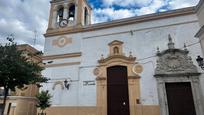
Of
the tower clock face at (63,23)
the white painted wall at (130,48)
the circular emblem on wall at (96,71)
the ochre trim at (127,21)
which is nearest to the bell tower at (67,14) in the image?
the tower clock face at (63,23)

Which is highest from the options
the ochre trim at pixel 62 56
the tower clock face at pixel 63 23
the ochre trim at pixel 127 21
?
the tower clock face at pixel 63 23

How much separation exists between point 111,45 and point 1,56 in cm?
691

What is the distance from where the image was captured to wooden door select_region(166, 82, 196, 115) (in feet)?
32.3

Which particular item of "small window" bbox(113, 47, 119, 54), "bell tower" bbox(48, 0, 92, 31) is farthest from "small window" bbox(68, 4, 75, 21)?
"small window" bbox(113, 47, 119, 54)

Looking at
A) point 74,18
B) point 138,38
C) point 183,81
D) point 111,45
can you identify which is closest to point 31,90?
point 74,18

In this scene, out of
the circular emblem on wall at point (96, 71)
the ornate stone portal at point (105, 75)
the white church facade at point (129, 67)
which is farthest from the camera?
the circular emblem on wall at point (96, 71)

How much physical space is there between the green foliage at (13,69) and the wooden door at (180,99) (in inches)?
305

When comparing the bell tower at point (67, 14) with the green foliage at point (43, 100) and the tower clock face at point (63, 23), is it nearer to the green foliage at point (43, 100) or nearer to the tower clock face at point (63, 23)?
the tower clock face at point (63, 23)

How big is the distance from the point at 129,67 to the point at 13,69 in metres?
6.83

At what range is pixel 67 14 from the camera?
48.1ft

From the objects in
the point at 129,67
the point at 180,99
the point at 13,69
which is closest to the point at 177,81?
the point at 180,99

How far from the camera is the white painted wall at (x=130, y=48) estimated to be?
1084 centimetres

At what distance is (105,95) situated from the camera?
11250mm

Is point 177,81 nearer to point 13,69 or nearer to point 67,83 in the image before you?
point 67,83
